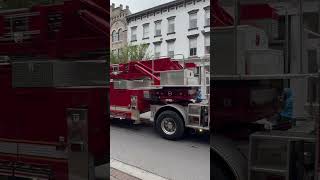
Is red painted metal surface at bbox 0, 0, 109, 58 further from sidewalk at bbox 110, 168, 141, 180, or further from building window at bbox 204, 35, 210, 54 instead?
sidewalk at bbox 110, 168, 141, 180

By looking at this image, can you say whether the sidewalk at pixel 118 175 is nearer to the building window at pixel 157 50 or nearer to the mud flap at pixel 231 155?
the building window at pixel 157 50

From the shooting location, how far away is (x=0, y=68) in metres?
2.43

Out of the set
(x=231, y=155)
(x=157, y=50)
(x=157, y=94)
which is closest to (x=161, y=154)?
(x=157, y=50)

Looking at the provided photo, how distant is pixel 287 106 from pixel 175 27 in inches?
32.4

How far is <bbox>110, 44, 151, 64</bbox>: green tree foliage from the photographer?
2.65 meters

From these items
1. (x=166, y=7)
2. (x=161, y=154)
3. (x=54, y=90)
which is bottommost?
(x=161, y=154)

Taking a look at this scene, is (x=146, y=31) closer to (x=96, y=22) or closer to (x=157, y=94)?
(x=96, y=22)

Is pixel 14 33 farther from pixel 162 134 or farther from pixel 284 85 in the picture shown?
pixel 162 134

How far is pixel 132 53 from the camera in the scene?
9.50 ft

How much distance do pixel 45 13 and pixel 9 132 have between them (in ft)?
2.28

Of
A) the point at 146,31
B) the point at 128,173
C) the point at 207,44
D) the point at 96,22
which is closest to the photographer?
the point at 207,44

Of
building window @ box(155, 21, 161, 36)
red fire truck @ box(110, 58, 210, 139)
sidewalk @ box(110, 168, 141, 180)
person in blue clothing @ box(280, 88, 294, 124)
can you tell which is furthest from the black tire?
red fire truck @ box(110, 58, 210, 139)

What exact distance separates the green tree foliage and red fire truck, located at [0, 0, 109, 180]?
1.37 feet

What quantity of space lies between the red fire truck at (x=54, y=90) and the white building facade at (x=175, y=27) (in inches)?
10.8
